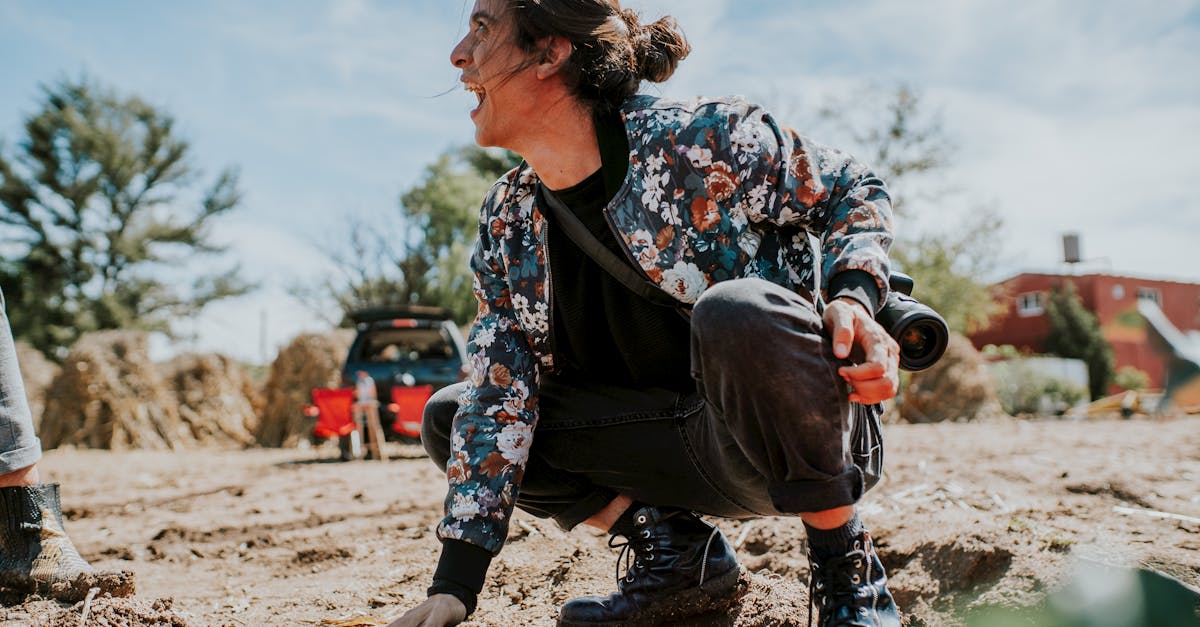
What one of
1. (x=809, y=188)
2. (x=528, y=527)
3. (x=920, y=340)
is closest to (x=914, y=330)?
(x=920, y=340)

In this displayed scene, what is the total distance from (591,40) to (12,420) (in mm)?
1833

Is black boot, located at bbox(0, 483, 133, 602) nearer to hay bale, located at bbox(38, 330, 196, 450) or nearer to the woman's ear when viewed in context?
the woman's ear

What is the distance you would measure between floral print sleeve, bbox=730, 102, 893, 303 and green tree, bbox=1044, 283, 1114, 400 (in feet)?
114

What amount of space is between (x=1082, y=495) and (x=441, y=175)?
91.8ft

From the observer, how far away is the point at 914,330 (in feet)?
4.99

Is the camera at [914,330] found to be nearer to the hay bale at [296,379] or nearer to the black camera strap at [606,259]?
the black camera strap at [606,259]

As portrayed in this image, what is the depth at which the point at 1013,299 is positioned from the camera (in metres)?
38.0

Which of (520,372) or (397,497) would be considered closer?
(520,372)

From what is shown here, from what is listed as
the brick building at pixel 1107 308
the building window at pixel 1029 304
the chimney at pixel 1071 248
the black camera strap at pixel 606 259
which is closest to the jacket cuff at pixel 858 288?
the black camera strap at pixel 606 259

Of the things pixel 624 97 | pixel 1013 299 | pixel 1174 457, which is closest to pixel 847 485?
pixel 624 97

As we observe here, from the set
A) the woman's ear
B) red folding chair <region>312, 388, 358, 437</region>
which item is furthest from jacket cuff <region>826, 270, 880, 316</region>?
red folding chair <region>312, 388, 358, 437</region>

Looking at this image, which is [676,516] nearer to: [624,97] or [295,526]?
[624,97]

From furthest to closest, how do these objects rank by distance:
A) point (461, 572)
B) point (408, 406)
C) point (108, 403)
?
point (108, 403), point (408, 406), point (461, 572)

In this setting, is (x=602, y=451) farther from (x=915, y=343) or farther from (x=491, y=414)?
(x=915, y=343)
